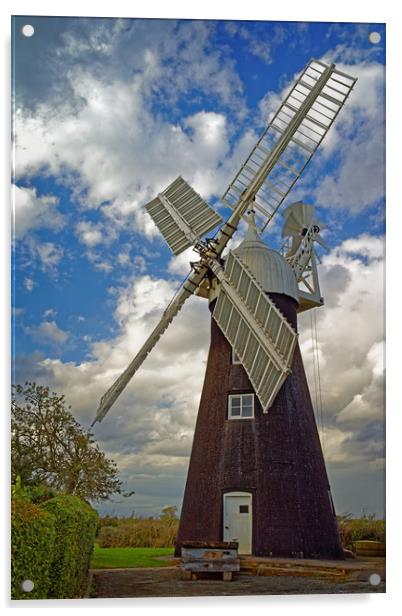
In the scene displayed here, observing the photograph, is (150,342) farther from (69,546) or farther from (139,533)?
(69,546)

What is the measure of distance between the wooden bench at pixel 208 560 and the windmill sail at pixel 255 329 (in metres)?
2.43

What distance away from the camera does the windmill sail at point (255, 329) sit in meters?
11.1

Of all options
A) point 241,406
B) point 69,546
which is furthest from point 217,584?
point 241,406

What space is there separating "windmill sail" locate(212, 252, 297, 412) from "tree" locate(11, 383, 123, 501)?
2672 millimetres

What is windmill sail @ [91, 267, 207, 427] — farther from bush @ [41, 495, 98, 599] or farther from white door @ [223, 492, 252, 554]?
white door @ [223, 492, 252, 554]

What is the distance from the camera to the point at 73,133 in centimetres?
969

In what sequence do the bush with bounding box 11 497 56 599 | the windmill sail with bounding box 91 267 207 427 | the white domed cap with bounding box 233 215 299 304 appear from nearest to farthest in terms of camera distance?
the bush with bounding box 11 497 56 599 < the windmill sail with bounding box 91 267 207 427 < the white domed cap with bounding box 233 215 299 304

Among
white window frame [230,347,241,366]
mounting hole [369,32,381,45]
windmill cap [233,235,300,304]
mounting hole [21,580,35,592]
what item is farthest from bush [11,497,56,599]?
mounting hole [369,32,381,45]

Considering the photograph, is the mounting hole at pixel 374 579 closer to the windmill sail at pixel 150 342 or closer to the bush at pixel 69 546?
the bush at pixel 69 546

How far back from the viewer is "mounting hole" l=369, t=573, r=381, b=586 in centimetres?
903

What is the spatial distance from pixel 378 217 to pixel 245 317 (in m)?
2.80

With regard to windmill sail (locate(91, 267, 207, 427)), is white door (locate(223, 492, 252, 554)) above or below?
below

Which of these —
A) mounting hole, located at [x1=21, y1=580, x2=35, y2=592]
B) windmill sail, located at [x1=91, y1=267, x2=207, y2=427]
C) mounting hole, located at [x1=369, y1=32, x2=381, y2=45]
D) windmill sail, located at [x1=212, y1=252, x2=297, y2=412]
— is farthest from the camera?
windmill sail, located at [x1=212, y1=252, x2=297, y2=412]
